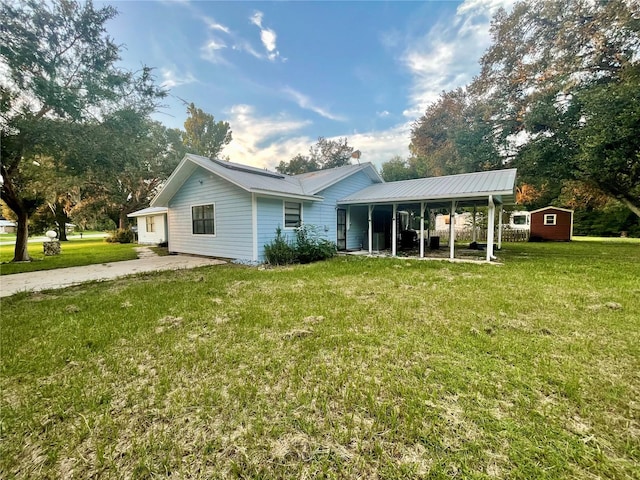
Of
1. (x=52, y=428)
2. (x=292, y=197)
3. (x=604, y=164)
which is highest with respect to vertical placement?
(x=604, y=164)

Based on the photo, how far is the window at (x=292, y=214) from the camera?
32.1ft

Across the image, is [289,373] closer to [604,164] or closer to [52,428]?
[52,428]

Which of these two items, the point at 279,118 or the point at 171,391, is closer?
the point at 171,391

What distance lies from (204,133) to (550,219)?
32207 mm

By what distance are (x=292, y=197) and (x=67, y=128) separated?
688 cm

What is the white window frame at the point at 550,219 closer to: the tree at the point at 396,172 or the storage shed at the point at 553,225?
the storage shed at the point at 553,225

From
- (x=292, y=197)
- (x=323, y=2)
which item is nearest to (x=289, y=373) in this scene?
(x=292, y=197)

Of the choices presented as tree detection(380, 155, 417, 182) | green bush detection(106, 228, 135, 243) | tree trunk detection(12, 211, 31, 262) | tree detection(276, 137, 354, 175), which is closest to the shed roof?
tree trunk detection(12, 211, 31, 262)

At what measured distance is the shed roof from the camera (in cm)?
868

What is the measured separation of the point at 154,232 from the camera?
18.0m

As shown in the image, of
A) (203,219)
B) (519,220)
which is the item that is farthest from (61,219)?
(519,220)

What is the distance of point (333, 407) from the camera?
2070 millimetres

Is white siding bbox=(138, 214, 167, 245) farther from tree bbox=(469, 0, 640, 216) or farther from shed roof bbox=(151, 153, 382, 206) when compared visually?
tree bbox=(469, 0, 640, 216)

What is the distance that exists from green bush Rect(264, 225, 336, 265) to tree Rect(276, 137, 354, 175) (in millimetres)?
20742
